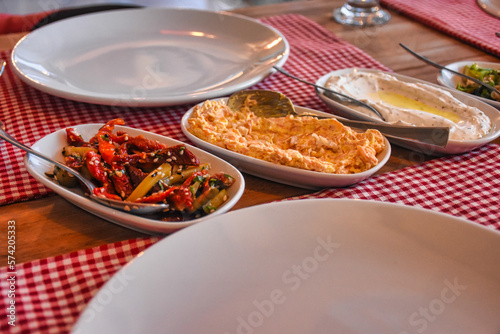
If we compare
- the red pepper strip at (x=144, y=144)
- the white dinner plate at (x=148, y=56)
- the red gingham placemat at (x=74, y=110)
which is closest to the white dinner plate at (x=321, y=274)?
the red pepper strip at (x=144, y=144)

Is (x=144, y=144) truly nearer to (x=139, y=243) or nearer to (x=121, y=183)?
(x=121, y=183)

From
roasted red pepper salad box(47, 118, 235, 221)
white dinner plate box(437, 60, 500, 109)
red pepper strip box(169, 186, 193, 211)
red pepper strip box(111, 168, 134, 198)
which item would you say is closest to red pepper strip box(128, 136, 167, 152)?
roasted red pepper salad box(47, 118, 235, 221)

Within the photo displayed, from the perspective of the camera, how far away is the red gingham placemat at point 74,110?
1.11 m

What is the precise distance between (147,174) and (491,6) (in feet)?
4.53

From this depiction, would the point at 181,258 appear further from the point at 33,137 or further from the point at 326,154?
the point at 33,137

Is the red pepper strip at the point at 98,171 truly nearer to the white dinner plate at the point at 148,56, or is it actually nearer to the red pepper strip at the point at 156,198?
→ the red pepper strip at the point at 156,198

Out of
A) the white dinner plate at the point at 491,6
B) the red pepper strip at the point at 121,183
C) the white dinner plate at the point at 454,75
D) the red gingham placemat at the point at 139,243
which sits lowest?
the red gingham placemat at the point at 139,243

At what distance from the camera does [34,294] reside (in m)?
0.80

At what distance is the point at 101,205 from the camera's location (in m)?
0.91

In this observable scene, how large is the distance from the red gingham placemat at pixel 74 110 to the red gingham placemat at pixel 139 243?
255mm

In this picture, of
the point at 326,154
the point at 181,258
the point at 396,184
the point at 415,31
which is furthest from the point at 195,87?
the point at 415,31

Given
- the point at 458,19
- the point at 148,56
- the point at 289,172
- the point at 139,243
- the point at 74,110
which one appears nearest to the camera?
the point at 139,243

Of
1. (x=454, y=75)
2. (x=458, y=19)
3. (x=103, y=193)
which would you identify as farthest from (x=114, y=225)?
(x=458, y=19)

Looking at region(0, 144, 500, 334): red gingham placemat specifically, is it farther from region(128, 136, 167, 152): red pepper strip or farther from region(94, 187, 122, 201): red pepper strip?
region(128, 136, 167, 152): red pepper strip
